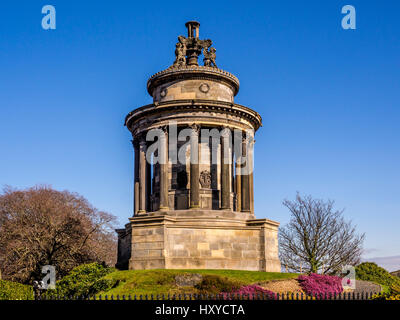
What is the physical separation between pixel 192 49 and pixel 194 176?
10349mm

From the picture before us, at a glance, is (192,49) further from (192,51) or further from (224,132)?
(224,132)

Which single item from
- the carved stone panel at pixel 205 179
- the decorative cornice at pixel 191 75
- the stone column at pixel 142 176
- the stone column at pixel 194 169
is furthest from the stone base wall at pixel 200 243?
the decorative cornice at pixel 191 75

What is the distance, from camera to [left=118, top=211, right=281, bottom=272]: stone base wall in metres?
29.9

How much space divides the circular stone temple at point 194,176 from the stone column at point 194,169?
0.06 m

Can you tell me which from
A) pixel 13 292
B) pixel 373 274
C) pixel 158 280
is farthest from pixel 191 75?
pixel 13 292

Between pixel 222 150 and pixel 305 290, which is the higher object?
pixel 222 150

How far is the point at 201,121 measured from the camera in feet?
111

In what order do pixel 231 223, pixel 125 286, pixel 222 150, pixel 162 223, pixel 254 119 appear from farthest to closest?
pixel 254 119, pixel 222 150, pixel 231 223, pixel 162 223, pixel 125 286

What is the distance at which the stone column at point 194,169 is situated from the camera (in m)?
32.9

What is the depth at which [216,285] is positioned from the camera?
2409 centimetres

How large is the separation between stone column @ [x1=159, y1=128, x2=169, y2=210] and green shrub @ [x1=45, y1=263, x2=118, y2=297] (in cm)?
839
